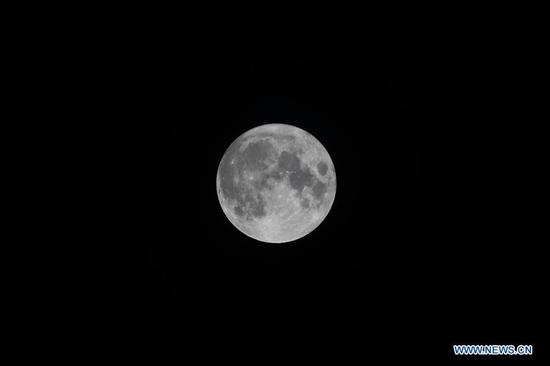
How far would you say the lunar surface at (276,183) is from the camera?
8.52 metres

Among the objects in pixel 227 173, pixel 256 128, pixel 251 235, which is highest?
pixel 256 128

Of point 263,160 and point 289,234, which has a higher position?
point 263,160

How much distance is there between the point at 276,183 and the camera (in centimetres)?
847

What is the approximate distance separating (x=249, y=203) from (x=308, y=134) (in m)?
1.66

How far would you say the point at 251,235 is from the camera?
29.8 feet

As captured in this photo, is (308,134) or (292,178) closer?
→ (292,178)

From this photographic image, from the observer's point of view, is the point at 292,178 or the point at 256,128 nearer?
the point at 292,178

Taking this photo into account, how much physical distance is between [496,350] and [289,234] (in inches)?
153

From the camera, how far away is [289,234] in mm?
8930

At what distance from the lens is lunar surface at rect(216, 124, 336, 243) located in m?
8.52

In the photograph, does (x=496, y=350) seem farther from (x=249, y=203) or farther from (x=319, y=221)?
(x=249, y=203)

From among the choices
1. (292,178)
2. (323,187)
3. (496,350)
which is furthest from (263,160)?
(496,350)

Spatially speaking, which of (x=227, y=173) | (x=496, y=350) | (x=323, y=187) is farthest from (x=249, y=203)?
(x=496, y=350)

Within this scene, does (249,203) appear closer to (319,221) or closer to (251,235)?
(251,235)
